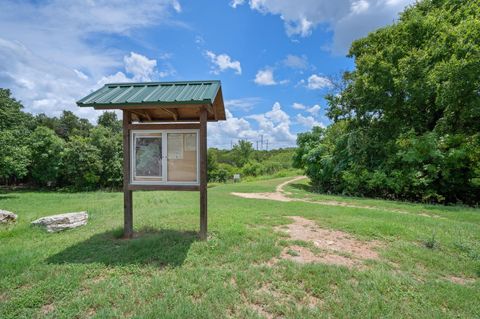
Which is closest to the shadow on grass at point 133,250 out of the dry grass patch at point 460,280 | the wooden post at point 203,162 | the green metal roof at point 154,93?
the wooden post at point 203,162

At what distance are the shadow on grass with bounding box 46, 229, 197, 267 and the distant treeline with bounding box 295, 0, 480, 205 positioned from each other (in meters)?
11.0

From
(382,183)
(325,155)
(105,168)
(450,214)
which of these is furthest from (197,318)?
(105,168)

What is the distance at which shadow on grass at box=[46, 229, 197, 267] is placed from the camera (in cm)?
374

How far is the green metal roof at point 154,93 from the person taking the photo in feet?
13.6

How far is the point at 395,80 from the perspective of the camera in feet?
38.7

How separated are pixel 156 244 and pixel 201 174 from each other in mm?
1496

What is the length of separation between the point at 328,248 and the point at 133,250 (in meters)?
3.48

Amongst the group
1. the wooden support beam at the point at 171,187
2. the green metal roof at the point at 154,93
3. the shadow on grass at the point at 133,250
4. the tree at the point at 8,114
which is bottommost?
the shadow on grass at the point at 133,250

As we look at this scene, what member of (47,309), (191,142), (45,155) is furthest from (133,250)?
(45,155)

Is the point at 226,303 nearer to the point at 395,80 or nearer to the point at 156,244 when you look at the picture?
the point at 156,244

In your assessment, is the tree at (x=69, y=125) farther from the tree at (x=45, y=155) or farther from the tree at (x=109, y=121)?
the tree at (x=45, y=155)

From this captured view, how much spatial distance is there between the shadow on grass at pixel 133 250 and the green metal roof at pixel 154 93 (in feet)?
8.30

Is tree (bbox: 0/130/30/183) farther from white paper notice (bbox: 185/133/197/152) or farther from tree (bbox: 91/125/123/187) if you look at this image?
white paper notice (bbox: 185/133/197/152)

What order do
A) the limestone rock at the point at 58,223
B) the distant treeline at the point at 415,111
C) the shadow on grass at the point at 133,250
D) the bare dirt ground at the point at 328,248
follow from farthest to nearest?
1. the distant treeline at the point at 415,111
2. the limestone rock at the point at 58,223
3. the bare dirt ground at the point at 328,248
4. the shadow on grass at the point at 133,250
